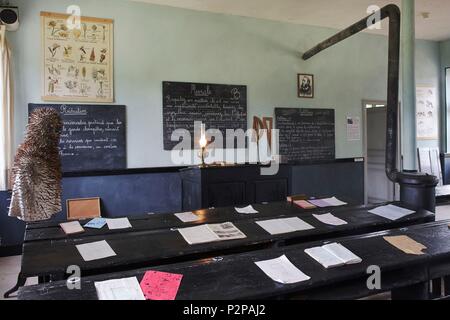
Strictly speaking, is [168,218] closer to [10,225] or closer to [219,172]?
[219,172]

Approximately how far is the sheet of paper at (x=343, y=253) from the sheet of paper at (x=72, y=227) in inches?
56.4

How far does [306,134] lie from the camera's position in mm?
5086

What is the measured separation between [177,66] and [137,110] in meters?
0.77

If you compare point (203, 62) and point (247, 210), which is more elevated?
point (203, 62)

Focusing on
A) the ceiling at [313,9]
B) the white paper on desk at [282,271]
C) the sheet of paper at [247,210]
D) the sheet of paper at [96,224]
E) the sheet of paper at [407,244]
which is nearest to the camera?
the white paper on desk at [282,271]

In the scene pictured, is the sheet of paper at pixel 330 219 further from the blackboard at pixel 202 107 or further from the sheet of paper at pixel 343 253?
the blackboard at pixel 202 107

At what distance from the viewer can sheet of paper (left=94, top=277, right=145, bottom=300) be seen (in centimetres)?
120

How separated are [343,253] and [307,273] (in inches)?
10.8

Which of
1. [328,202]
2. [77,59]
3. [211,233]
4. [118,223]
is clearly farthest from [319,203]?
[77,59]

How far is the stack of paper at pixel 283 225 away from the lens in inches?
81.9

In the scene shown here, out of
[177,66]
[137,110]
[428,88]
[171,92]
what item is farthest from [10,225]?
[428,88]

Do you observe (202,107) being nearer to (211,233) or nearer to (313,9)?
(313,9)

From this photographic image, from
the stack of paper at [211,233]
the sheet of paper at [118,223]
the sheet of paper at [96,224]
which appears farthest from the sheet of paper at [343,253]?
the sheet of paper at [96,224]

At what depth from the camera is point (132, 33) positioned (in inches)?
162
